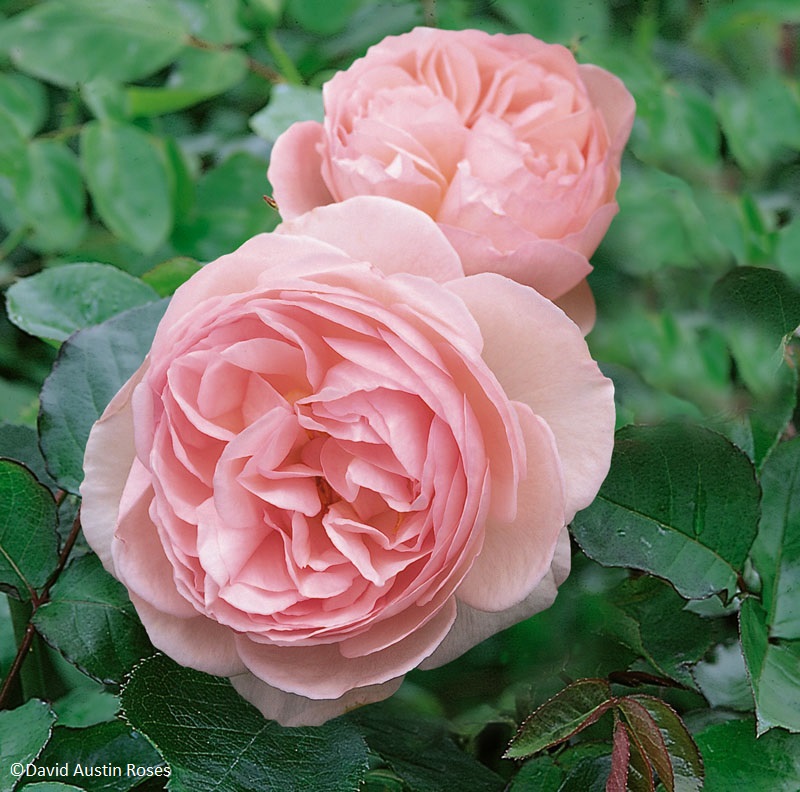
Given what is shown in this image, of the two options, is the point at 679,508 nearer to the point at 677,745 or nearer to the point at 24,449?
the point at 677,745

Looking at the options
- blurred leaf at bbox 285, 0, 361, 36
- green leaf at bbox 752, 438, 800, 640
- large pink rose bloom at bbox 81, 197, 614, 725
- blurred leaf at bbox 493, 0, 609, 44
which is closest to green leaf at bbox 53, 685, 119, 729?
large pink rose bloom at bbox 81, 197, 614, 725

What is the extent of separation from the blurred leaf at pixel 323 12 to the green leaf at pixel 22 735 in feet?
1.53

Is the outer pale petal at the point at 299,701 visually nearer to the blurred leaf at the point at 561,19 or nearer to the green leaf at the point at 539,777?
the green leaf at the point at 539,777

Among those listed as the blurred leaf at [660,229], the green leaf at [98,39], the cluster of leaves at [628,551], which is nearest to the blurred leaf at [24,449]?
the cluster of leaves at [628,551]

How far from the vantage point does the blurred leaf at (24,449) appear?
0.36 metres

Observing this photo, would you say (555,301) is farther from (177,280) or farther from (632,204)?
(177,280)

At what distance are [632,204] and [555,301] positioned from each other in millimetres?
51

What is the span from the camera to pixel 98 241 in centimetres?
79

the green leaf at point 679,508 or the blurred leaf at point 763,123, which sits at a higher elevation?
the blurred leaf at point 763,123

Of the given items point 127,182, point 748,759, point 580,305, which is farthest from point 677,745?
point 127,182

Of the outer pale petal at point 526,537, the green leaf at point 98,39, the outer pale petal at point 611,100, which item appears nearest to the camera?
the outer pale petal at point 526,537

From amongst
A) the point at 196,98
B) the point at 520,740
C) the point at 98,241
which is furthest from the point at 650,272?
the point at 98,241

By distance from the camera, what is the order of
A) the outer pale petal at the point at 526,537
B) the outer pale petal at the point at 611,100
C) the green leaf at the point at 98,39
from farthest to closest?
the green leaf at the point at 98,39 → the outer pale petal at the point at 611,100 → the outer pale petal at the point at 526,537

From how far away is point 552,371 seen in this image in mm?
260
